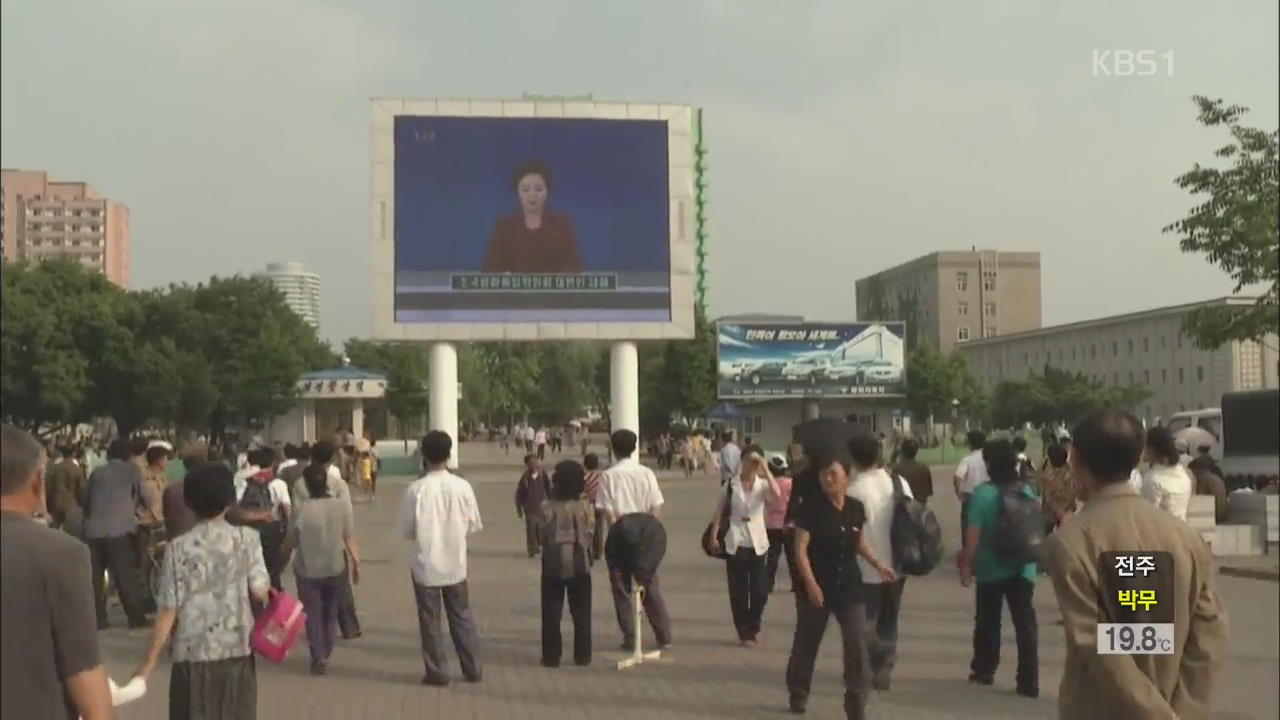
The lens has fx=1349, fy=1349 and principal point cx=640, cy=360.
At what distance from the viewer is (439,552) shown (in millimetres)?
9148

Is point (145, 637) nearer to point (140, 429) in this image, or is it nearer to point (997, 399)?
point (140, 429)

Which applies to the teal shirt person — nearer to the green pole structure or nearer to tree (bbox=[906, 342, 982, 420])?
the green pole structure

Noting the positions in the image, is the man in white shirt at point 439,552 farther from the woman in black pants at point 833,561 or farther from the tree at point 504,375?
the tree at point 504,375

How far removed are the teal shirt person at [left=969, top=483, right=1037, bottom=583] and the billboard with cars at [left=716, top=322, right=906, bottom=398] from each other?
144 ft

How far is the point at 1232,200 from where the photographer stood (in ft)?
49.7

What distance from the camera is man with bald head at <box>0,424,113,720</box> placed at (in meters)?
3.59

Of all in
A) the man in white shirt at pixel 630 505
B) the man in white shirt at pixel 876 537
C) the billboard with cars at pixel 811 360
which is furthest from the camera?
the billboard with cars at pixel 811 360

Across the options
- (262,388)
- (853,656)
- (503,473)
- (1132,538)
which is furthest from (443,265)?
(1132,538)

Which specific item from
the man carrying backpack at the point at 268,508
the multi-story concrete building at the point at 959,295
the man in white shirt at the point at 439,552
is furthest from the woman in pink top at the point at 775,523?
the multi-story concrete building at the point at 959,295

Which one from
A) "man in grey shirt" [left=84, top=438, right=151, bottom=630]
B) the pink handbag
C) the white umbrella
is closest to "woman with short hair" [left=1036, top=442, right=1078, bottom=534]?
the pink handbag

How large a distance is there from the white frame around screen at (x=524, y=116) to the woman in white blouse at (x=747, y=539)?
102 ft

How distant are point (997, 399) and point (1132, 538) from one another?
76.5m

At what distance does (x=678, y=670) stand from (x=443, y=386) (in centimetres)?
3531

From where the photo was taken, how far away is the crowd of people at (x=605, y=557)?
3531 millimetres
